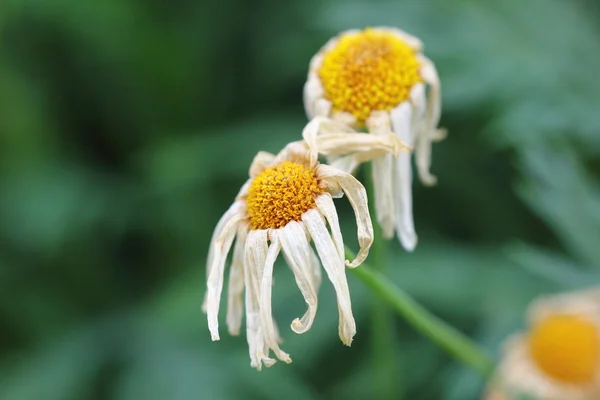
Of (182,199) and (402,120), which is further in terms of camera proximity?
(182,199)

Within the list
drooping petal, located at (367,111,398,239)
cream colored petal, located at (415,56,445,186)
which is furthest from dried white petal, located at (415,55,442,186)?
drooping petal, located at (367,111,398,239)

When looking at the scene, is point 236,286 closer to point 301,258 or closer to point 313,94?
point 301,258

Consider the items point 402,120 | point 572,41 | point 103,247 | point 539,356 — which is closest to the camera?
point 402,120

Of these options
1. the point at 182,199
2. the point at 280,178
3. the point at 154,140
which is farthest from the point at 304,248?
the point at 154,140

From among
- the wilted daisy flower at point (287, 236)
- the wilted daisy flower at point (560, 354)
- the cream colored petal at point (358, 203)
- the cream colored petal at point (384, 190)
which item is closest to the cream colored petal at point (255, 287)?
the wilted daisy flower at point (287, 236)

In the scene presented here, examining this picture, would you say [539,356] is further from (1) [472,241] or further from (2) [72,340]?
(2) [72,340]
